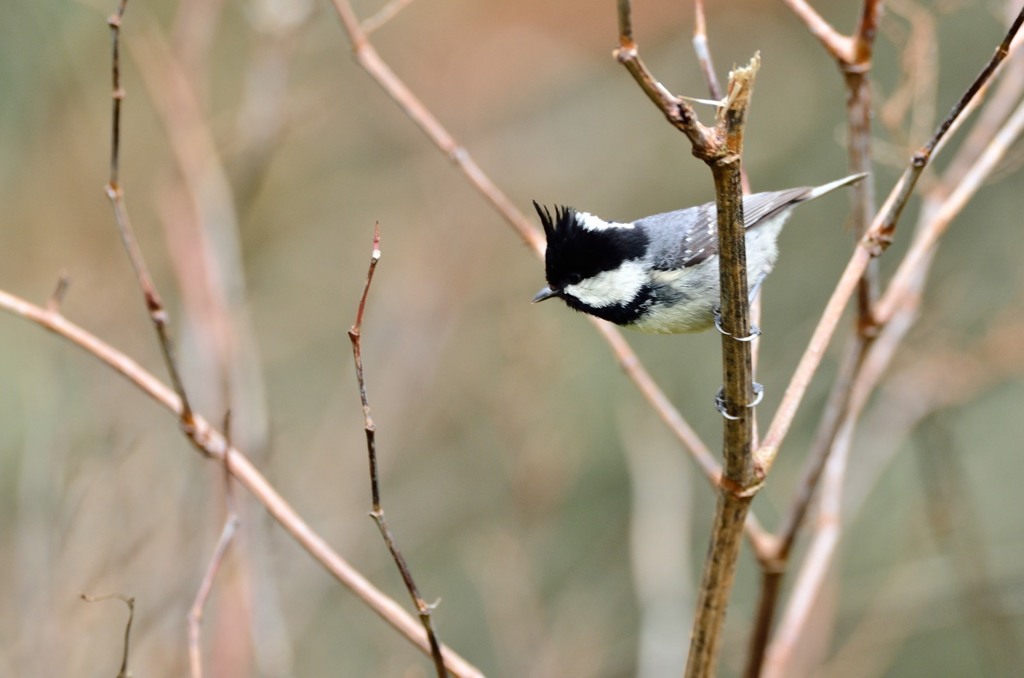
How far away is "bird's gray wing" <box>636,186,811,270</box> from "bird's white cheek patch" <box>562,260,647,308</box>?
0.10m

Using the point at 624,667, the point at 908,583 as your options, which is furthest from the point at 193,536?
the point at 908,583

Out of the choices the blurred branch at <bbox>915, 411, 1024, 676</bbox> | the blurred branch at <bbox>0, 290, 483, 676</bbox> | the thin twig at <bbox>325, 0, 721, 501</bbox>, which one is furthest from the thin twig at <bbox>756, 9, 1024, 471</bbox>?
the blurred branch at <bbox>915, 411, 1024, 676</bbox>

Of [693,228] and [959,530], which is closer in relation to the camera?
[693,228]

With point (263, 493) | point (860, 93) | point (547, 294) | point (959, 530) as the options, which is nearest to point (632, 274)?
point (547, 294)

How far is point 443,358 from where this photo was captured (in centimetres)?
575

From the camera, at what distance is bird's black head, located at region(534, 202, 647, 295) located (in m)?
2.68

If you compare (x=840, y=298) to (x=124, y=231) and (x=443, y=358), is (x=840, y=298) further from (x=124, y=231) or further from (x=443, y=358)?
(x=443, y=358)

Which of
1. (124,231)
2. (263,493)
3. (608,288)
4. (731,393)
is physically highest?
(608,288)

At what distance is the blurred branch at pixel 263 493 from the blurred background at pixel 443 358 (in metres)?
0.63

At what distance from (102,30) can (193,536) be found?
3.00 m

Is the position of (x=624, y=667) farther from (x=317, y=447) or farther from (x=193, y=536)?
(x=193, y=536)

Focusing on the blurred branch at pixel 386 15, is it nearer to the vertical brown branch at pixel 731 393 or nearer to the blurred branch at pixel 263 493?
the blurred branch at pixel 263 493

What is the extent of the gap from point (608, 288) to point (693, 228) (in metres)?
0.40

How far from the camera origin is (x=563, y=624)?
507cm
